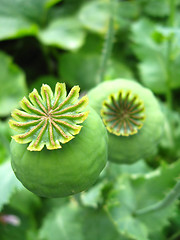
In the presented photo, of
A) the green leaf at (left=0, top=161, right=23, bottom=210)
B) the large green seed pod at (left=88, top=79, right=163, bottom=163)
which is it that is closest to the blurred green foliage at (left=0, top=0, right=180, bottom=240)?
the green leaf at (left=0, top=161, right=23, bottom=210)

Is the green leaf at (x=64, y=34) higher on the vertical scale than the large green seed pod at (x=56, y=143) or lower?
higher

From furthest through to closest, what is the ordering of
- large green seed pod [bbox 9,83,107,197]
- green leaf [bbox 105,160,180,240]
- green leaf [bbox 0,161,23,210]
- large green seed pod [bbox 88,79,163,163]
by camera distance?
green leaf [bbox 105,160,180,240]
green leaf [bbox 0,161,23,210]
large green seed pod [bbox 88,79,163,163]
large green seed pod [bbox 9,83,107,197]

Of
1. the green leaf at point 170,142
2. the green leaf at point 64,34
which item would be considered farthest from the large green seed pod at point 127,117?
the green leaf at point 64,34

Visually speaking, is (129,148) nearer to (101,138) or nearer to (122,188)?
(101,138)

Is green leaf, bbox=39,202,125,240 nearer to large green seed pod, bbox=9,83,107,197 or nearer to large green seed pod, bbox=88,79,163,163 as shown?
large green seed pod, bbox=88,79,163,163

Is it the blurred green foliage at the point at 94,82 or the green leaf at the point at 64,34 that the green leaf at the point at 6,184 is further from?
the green leaf at the point at 64,34
